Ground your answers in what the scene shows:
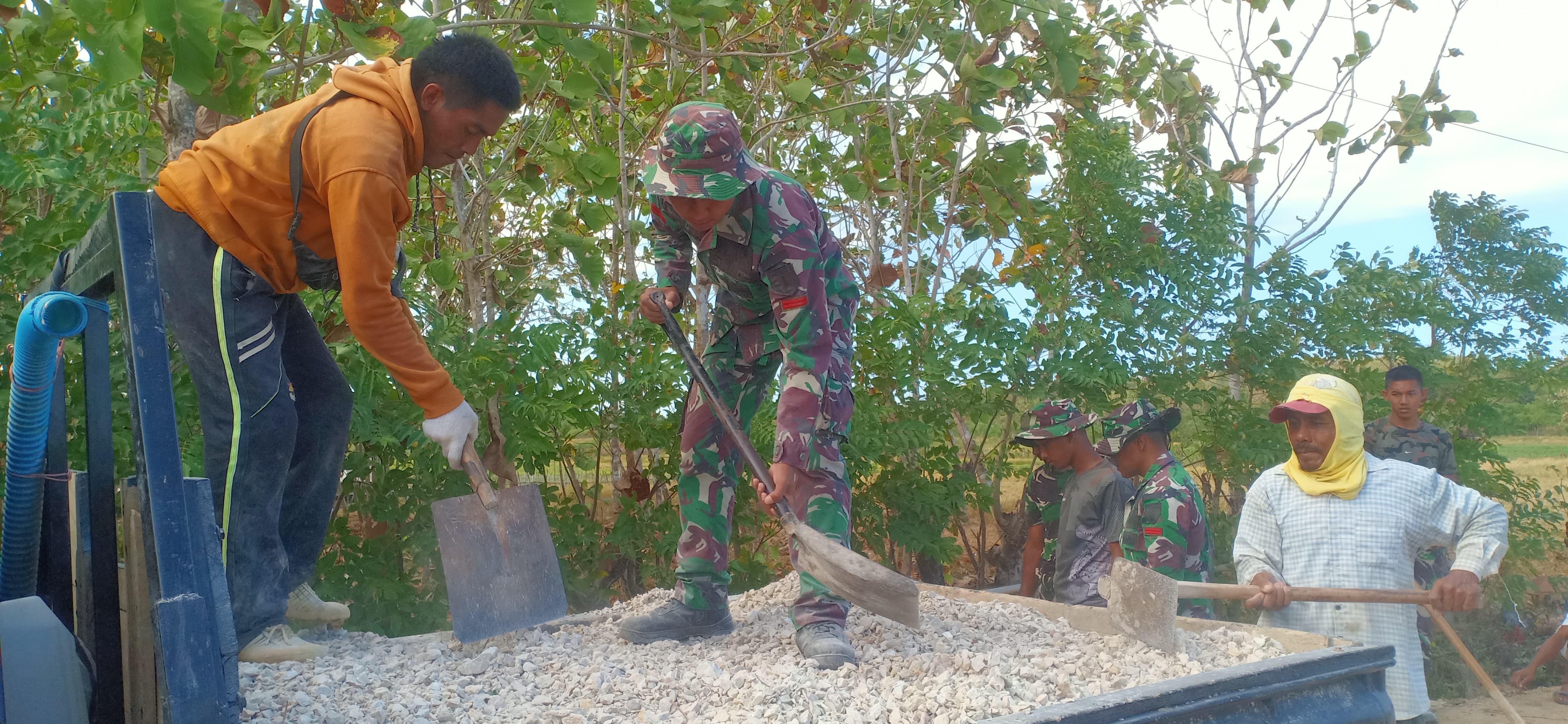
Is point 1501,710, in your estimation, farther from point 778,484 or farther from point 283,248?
point 283,248

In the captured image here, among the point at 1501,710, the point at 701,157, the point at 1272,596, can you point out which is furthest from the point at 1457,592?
the point at 1501,710

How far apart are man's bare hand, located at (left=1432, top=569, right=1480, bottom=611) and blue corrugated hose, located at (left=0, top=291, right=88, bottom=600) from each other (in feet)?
11.3

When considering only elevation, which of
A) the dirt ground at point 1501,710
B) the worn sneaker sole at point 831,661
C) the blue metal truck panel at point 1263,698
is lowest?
the dirt ground at point 1501,710

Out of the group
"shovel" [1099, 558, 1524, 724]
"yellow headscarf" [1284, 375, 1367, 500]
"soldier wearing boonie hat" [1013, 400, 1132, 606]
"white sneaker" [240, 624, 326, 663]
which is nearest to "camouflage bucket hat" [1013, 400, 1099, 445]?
"soldier wearing boonie hat" [1013, 400, 1132, 606]

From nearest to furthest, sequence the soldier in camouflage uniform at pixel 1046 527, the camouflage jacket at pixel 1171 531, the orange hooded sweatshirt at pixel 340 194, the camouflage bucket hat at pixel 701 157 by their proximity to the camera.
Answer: the orange hooded sweatshirt at pixel 340 194 → the camouflage bucket hat at pixel 701 157 → the camouflage jacket at pixel 1171 531 → the soldier in camouflage uniform at pixel 1046 527

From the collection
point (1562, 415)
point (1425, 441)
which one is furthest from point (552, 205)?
point (1562, 415)

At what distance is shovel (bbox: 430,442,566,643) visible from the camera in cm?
278

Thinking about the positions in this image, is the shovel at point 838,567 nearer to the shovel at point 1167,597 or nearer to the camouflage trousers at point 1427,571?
the shovel at point 1167,597

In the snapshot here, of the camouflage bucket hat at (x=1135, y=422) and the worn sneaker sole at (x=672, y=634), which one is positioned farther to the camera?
the camouflage bucket hat at (x=1135, y=422)

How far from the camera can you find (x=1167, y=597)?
2.99 m

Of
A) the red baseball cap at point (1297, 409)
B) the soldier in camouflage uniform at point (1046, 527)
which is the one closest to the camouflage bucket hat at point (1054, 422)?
the soldier in camouflage uniform at point (1046, 527)

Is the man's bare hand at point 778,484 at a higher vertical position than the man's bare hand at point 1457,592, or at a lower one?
higher

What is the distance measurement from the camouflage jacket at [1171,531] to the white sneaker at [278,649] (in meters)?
2.69

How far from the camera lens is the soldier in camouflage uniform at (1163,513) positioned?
391 cm
